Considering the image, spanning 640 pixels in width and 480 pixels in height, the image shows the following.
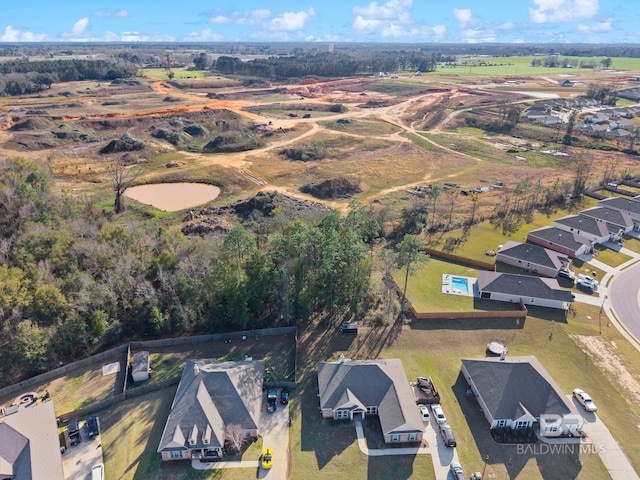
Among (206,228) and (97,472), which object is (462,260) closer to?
(206,228)

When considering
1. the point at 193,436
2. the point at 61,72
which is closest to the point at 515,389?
the point at 193,436

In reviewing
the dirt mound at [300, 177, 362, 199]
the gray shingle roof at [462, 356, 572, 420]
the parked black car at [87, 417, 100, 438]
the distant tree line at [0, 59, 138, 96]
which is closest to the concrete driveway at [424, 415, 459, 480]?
the gray shingle roof at [462, 356, 572, 420]

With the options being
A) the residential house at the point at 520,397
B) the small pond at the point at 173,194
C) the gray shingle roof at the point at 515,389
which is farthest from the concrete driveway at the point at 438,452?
the small pond at the point at 173,194

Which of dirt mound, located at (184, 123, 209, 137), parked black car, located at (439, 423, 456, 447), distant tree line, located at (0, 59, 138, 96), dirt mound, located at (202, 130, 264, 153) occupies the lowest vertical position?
parked black car, located at (439, 423, 456, 447)

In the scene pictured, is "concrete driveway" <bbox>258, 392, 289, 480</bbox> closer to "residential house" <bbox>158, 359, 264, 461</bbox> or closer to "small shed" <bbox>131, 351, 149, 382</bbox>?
"residential house" <bbox>158, 359, 264, 461</bbox>

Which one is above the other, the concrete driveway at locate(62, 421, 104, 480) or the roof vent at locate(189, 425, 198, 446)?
the roof vent at locate(189, 425, 198, 446)

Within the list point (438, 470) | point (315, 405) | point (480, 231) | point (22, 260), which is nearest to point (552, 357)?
point (438, 470)

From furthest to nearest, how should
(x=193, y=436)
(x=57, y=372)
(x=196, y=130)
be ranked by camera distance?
(x=196, y=130), (x=57, y=372), (x=193, y=436)

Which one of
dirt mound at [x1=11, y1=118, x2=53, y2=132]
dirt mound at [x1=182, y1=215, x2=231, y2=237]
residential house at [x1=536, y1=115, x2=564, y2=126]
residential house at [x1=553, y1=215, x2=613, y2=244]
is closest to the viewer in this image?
residential house at [x1=553, y1=215, x2=613, y2=244]
